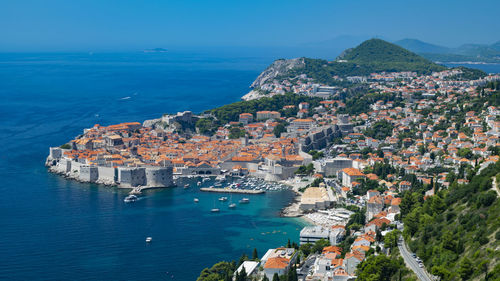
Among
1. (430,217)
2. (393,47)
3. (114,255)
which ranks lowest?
(114,255)

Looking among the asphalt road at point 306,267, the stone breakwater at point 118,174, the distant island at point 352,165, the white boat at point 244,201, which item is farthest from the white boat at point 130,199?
the asphalt road at point 306,267

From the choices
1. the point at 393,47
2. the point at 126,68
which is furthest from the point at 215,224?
the point at 126,68

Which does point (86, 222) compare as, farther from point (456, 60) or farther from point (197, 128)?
point (456, 60)

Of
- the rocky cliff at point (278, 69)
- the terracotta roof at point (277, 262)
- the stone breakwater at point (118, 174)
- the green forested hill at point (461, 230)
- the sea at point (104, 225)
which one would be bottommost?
the sea at point (104, 225)

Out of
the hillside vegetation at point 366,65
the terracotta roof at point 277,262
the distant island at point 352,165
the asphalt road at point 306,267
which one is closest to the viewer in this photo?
the distant island at point 352,165

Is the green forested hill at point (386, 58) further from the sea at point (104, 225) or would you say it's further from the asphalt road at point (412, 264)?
the asphalt road at point (412, 264)

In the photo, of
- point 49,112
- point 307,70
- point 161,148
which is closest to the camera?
point 161,148
